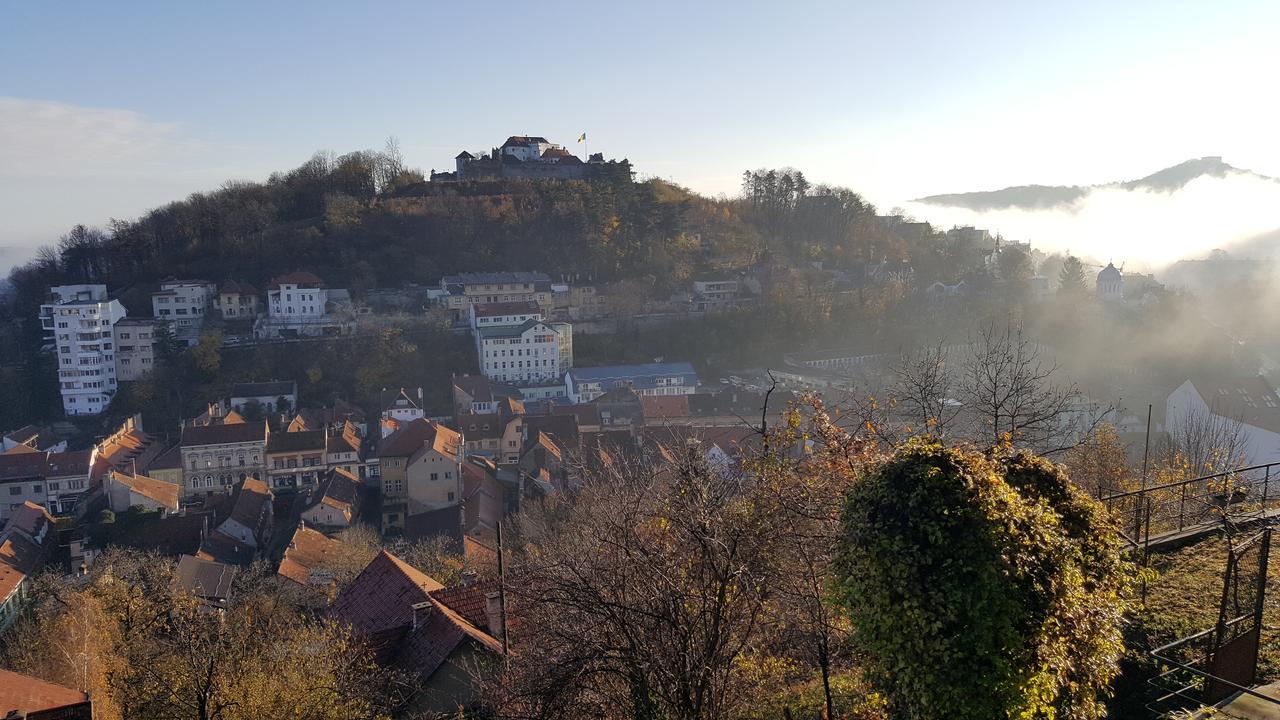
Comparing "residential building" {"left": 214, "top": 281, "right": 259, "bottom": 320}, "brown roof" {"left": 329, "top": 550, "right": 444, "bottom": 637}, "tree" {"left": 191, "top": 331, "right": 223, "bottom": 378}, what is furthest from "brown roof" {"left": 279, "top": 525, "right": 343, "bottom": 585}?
"residential building" {"left": 214, "top": 281, "right": 259, "bottom": 320}

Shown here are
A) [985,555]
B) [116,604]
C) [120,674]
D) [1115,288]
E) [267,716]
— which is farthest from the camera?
[1115,288]

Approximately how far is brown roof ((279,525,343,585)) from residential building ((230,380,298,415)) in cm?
1330

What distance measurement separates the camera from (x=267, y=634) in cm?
984

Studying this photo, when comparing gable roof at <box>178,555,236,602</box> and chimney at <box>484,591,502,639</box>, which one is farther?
gable roof at <box>178,555,236,602</box>

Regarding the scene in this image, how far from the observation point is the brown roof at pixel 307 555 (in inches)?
601

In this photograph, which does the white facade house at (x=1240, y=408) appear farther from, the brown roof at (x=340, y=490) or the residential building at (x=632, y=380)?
the brown roof at (x=340, y=490)

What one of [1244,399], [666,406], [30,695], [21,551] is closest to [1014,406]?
[30,695]

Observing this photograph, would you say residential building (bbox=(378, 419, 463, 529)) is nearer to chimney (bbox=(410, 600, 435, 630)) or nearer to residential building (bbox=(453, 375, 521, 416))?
residential building (bbox=(453, 375, 521, 416))

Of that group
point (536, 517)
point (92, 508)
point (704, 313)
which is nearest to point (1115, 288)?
point (704, 313)

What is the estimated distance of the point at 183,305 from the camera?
3647cm

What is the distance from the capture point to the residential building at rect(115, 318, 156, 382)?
110 ft

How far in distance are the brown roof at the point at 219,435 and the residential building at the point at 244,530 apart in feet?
8.26

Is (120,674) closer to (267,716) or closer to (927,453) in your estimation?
(267,716)

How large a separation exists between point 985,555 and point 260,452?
2572cm
